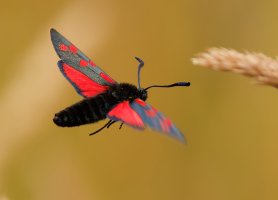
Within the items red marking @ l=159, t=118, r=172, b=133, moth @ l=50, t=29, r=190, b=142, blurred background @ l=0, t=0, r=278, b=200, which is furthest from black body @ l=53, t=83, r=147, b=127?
blurred background @ l=0, t=0, r=278, b=200

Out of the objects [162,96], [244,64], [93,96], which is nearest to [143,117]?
[244,64]

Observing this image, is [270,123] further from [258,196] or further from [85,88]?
[85,88]

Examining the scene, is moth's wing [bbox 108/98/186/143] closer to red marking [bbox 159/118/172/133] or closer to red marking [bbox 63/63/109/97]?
red marking [bbox 159/118/172/133]

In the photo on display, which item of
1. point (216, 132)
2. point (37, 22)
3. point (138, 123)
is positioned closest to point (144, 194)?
point (216, 132)

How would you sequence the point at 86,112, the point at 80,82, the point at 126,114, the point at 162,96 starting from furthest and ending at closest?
the point at 162,96, the point at 80,82, the point at 86,112, the point at 126,114

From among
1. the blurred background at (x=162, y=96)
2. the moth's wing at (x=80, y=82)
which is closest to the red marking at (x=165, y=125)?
the moth's wing at (x=80, y=82)

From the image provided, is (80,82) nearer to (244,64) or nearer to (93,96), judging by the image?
(93,96)
